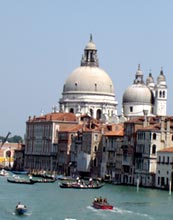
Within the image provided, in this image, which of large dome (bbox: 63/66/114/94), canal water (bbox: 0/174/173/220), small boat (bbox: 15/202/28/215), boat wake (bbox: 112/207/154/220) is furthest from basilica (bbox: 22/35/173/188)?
small boat (bbox: 15/202/28/215)

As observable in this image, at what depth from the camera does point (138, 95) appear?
353 ft

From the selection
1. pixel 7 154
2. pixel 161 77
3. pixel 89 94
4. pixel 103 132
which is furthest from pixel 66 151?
pixel 7 154

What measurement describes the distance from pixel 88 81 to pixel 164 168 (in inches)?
1718

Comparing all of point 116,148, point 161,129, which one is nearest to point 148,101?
point 116,148

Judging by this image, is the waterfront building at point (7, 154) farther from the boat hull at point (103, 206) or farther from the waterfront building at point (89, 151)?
the boat hull at point (103, 206)

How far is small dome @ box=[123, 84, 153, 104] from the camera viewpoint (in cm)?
10750

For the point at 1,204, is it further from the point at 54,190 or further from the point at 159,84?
the point at 159,84

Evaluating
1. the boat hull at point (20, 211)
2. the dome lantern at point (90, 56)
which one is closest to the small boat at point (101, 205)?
the boat hull at point (20, 211)

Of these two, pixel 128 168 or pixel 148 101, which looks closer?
pixel 128 168

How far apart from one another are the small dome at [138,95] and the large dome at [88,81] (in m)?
3.92

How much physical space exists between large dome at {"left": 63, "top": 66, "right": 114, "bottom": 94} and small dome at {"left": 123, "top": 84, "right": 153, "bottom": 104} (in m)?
3.92

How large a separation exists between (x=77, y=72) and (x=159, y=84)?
10734 mm

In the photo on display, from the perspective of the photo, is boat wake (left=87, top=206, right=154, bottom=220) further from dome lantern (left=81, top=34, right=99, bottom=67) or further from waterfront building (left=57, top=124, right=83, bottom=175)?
dome lantern (left=81, top=34, right=99, bottom=67)

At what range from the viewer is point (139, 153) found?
7356cm
